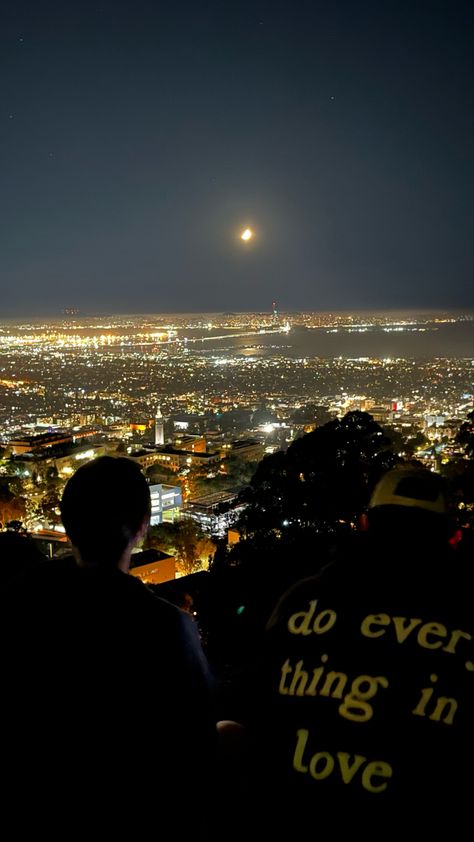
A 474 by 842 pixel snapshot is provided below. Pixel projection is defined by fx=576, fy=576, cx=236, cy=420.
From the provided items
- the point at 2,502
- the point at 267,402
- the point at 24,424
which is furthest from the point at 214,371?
the point at 2,502

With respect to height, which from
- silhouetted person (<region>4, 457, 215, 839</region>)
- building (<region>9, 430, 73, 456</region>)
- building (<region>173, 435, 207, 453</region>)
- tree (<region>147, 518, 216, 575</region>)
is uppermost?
silhouetted person (<region>4, 457, 215, 839</region>)

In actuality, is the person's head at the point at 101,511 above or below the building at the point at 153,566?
above

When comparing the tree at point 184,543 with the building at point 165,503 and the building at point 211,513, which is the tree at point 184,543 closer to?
the building at point 211,513

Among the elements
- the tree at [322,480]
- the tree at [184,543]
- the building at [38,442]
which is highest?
the tree at [322,480]

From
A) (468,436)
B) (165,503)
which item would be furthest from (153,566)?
(468,436)

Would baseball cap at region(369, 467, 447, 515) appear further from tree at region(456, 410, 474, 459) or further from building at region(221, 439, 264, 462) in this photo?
building at region(221, 439, 264, 462)

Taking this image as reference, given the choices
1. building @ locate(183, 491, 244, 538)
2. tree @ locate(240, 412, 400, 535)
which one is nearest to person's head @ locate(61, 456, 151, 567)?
tree @ locate(240, 412, 400, 535)

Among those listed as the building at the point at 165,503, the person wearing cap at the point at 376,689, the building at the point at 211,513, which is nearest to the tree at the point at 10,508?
the building at the point at 165,503
